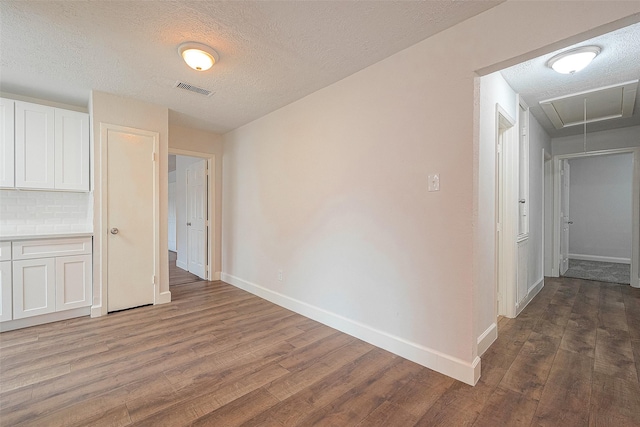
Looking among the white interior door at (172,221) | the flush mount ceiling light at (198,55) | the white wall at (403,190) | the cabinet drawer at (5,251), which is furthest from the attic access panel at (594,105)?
the white interior door at (172,221)

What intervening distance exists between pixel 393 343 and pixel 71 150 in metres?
3.97

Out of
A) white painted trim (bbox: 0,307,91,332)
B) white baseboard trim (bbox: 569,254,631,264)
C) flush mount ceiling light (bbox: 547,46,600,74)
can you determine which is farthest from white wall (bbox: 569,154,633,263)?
white painted trim (bbox: 0,307,91,332)

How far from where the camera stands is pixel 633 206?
421cm

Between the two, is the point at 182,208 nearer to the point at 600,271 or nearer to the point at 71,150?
the point at 71,150

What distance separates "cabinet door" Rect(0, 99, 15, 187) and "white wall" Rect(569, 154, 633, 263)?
9055mm

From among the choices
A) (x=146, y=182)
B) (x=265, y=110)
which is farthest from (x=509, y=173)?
(x=146, y=182)

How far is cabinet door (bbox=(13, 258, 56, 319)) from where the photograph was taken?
269cm

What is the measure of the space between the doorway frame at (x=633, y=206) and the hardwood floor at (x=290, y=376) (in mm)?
1890

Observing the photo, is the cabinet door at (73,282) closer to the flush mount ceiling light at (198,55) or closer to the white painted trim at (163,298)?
the white painted trim at (163,298)

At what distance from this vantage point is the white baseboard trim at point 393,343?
6.25ft

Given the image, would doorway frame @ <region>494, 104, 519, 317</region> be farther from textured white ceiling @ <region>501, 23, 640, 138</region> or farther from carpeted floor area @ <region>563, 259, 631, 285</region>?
carpeted floor area @ <region>563, 259, 631, 285</region>

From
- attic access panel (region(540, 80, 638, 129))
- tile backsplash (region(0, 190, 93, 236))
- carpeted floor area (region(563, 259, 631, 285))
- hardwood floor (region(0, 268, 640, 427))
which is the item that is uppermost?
attic access panel (region(540, 80, 638, 129))

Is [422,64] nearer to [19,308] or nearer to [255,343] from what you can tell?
[255,343]

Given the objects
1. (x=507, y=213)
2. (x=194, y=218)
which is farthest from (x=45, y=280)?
(x=507, y=213)
